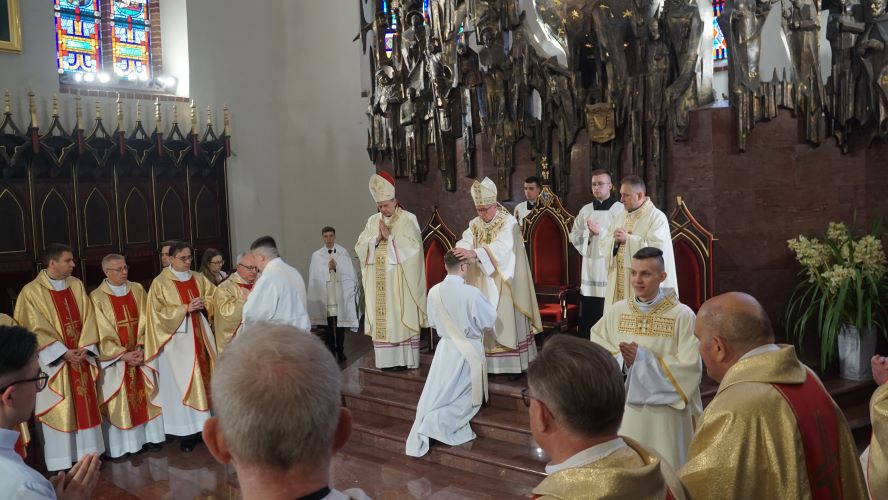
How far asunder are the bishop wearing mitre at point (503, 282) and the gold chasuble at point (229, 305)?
218 centimetres

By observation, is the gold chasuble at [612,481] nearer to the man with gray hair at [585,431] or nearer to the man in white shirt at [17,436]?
the man with gray hair at [585,431]

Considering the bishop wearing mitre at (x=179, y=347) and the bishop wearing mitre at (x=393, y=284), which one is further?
the bishop wearing mitre at (x=393, y=284)

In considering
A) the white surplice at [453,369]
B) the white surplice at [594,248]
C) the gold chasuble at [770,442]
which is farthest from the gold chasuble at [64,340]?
the gold chasuble at [770,442]

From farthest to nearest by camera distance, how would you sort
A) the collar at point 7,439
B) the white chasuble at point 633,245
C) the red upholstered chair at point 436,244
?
the red upholstered chair at point 436,244
the white chasuble at point 633,245
the collar at point 7,439

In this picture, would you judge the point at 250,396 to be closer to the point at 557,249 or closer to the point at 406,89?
the point at 557,249

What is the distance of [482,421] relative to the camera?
678 cm

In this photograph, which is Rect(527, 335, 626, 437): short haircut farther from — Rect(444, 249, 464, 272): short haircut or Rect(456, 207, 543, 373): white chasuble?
Rect(456, 207, 543, 373): white chasuble

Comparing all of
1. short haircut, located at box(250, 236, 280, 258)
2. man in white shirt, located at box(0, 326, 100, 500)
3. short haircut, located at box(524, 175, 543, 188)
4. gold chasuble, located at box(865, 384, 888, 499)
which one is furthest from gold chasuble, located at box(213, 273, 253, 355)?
gold chasuble, located at box(865, 384, 888, 499)

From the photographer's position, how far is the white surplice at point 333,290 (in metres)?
10.8

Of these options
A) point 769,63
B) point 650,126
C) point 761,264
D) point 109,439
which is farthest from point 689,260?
point 109,439

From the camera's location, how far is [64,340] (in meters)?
6.84

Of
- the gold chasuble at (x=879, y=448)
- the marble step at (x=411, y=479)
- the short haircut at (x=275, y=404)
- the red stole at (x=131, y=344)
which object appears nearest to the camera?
the short haircut at (x=275, y=404)

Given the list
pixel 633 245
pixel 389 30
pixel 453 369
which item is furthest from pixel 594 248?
pixel 389 30

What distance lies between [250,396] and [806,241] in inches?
284
